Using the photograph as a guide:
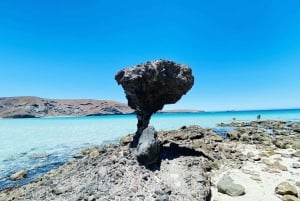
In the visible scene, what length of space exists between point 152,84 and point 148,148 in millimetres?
4621

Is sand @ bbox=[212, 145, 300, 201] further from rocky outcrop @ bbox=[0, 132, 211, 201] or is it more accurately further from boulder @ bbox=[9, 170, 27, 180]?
boulder @ bbox=[9, 170, 27, 180]

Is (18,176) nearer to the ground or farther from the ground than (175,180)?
nearer to the ground

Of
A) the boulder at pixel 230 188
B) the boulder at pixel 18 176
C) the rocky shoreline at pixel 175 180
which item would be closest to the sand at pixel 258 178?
the rocky shoreline at pixel 175 180

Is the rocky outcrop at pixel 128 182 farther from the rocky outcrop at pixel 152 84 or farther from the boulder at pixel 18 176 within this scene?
the rocky outcrop at pixel 152 84

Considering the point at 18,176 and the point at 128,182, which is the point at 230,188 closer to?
the point at 128,182

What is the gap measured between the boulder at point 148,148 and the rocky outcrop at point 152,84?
60.8 inches

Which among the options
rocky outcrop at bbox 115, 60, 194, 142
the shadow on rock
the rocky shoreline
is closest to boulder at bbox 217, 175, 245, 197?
the rocky shoreline

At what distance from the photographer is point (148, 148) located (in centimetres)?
1288

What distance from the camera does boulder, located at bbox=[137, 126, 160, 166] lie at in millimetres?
12727

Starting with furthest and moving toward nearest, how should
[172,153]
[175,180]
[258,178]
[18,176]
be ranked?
[18,176], [172,153], [258,178], [175,180]

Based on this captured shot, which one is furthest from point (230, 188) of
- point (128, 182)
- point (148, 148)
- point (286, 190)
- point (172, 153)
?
point (128, 182)

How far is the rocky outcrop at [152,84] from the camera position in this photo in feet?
49.9

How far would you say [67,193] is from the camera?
11.1 meters

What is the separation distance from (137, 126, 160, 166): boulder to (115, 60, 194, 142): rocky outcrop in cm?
154
